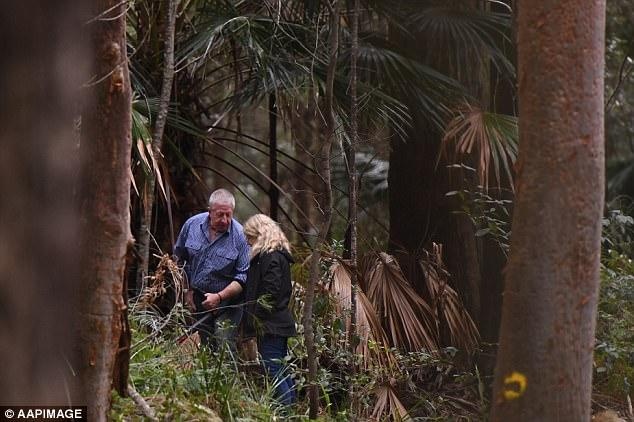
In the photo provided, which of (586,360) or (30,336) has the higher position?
(30,336)

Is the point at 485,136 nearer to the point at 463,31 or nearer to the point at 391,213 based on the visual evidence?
the point at 463,31

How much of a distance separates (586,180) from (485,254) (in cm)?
469

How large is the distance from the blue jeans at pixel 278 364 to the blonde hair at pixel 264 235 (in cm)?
72

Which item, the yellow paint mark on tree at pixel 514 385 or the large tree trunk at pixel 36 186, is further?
the yellow paint mark on tree at pixel 514 385

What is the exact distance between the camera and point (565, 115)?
5766 millimetres

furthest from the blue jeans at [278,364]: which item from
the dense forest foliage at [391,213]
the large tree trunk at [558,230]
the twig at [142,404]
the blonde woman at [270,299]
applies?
the large tree trunk at [558,230]

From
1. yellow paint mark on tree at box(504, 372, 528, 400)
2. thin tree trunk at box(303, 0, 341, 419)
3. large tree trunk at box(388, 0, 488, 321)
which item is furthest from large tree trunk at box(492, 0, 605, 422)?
large tree trunk at box(388, 0, 488, 321)

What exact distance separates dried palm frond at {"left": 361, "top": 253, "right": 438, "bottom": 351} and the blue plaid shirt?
1.25 m

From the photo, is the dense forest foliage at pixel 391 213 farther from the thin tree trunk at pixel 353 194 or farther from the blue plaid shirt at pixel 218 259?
the blue plaid shirt at pixel 218 259

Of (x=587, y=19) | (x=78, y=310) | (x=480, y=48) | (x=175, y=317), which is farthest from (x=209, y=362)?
(x=480, y=48)

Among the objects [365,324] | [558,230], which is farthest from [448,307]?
[558,230]

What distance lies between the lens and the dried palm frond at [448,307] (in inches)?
371

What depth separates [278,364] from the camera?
26.8 feet

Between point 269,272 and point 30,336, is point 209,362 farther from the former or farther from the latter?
point 30,336
